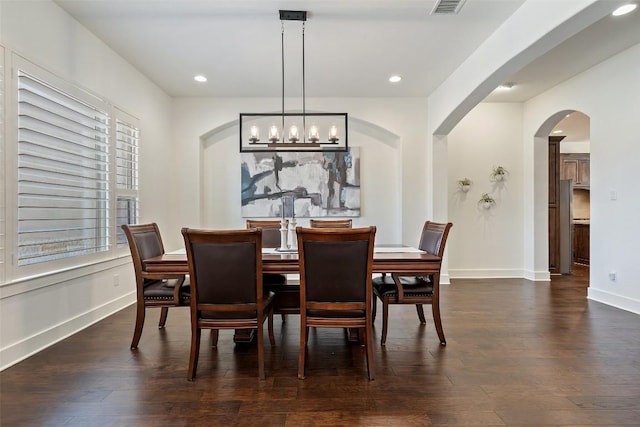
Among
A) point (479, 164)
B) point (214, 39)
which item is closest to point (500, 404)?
point (214, 39)

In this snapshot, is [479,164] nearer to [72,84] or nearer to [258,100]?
[258,100]

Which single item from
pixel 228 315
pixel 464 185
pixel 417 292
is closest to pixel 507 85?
pixel 464 185

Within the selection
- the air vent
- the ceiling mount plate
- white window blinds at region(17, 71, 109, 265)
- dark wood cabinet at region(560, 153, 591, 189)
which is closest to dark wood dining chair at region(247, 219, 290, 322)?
white window blinds at region(17, 71, 109, 265)

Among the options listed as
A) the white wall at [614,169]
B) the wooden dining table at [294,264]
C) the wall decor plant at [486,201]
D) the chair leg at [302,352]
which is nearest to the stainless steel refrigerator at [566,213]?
the wall decor plant at [486,201]

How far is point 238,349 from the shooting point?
2.77 meters

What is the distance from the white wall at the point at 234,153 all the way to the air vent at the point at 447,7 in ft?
7.85

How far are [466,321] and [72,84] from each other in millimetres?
4230

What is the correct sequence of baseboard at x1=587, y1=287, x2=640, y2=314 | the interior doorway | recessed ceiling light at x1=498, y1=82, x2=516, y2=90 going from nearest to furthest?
baseboard at x1=587, y1=287, x2=640, y2=314, recessed ceiling light at x1=498, y1=82, x2=516, y2=90, the interior doorway

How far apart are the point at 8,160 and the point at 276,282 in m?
2.26

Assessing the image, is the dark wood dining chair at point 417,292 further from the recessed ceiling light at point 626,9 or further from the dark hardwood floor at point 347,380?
the recessed ceiling light at point 626,9

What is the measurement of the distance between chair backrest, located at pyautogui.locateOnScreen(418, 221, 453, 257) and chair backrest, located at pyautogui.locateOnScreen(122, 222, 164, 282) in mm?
2323

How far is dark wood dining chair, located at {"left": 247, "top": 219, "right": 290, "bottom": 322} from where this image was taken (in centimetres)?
287

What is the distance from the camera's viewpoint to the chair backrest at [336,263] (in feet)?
7.16

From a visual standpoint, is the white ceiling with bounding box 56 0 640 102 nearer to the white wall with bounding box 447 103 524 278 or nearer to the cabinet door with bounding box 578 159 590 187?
the white wall with bounding box 447 103 524 278
